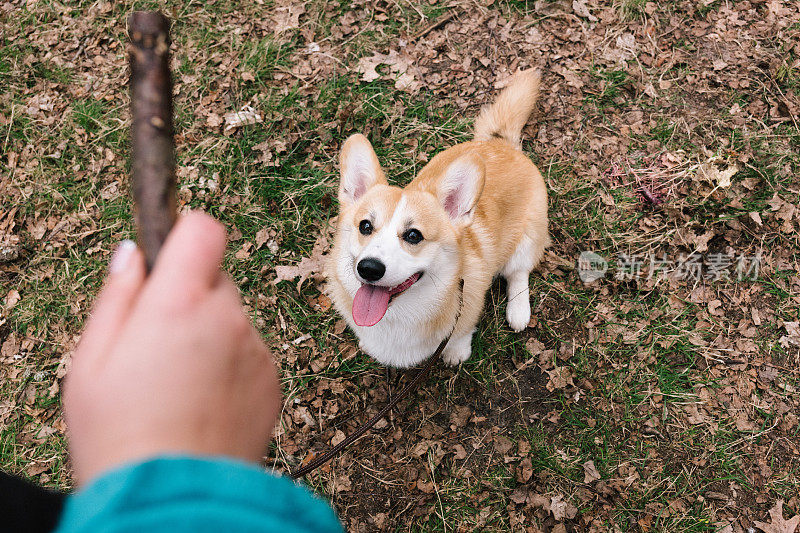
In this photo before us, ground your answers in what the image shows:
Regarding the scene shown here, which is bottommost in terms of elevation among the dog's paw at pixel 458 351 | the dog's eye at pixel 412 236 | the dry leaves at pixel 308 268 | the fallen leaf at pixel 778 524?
the fallen leaf at pixel 778 524

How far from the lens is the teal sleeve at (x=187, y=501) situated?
1.90 feet

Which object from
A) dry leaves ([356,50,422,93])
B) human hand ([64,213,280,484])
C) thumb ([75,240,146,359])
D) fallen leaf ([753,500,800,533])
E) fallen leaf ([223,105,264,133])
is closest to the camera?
human hand ([64,213,280,484])

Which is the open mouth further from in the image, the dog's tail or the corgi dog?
the dog's tail

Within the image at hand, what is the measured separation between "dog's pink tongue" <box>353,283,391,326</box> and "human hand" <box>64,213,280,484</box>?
1.43 m

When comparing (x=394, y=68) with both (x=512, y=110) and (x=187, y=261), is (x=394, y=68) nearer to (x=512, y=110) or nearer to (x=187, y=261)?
(x=512, y=110)

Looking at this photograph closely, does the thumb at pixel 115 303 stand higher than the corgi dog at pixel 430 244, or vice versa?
the thumb at pixel 115 303

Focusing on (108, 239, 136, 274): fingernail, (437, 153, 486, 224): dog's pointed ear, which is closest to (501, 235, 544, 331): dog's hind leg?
(437, 153, 486, 224): dog's pointed ear

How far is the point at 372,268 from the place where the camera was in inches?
88.5

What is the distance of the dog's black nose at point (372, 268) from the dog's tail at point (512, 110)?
67.5 inches

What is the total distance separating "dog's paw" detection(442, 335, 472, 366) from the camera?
Answer: 3.14 meters

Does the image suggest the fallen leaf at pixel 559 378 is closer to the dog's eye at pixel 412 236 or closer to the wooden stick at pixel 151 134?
the dog's eye at pixel 412 236

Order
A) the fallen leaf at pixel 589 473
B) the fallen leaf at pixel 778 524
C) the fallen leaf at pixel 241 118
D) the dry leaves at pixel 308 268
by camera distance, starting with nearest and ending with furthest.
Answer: the fallen leaf at pixel 778 524
the fallen leaf at pixel 589 473
the dry leaves at pixel 308 268
the fallen leaf at pixel 241 118

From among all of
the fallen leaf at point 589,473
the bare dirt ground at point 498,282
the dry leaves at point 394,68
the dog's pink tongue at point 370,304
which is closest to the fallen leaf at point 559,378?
the bare dirt ground at point 498,282

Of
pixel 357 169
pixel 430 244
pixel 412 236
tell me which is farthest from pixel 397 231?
pixel 357 169
